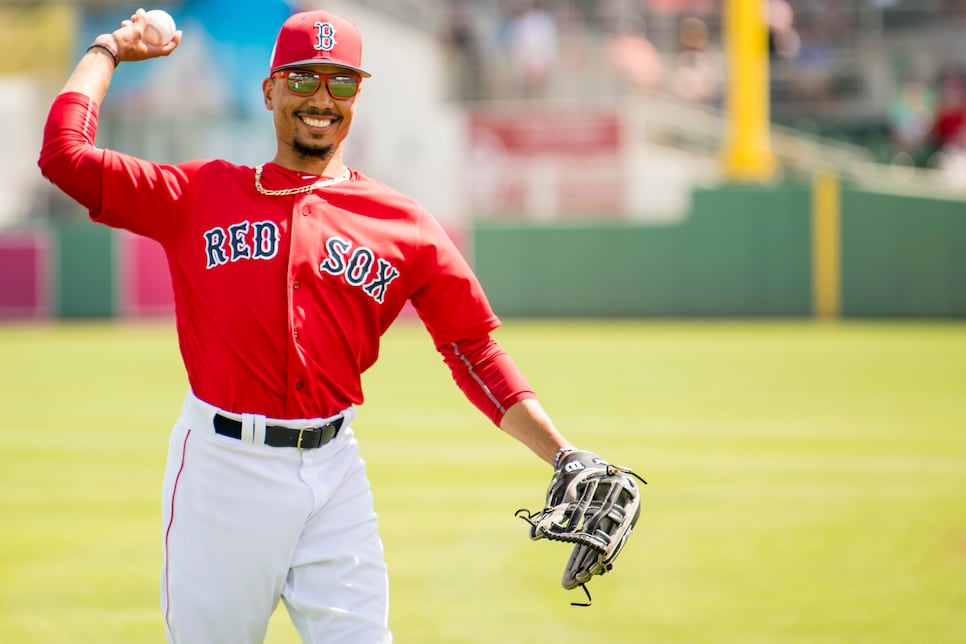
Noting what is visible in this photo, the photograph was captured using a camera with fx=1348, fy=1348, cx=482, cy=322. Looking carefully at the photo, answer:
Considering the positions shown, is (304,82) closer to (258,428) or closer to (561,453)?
(258,428)

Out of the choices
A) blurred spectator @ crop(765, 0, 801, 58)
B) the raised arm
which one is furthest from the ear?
blurred spectator @ crop(765, 0, 801, 58)

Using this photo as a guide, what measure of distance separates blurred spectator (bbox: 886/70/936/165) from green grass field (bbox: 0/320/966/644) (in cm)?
1075

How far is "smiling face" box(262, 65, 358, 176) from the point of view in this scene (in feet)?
12.0

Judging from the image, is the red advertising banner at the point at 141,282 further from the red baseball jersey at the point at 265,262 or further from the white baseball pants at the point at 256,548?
the white baseball pants at the point at 256,548

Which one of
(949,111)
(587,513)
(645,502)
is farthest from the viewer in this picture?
(949,111)

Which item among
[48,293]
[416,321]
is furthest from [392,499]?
[48,293]

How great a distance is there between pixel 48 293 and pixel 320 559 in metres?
23.4

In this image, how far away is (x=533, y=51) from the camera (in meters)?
28.3

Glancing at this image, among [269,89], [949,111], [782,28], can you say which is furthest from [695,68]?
[269,89]

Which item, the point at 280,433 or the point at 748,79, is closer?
the point at 280,433

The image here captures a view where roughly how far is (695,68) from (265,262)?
27.1 metres

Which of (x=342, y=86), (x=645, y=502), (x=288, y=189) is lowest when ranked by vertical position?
(x=645, y=502)

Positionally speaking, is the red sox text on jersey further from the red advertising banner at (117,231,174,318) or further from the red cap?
the red advertising banner at (117,231,174,318)

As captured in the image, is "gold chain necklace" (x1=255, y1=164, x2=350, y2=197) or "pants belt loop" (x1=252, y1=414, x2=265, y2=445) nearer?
"pants belt loop" (x1=252, y1=414, x2=265, y2=445)
